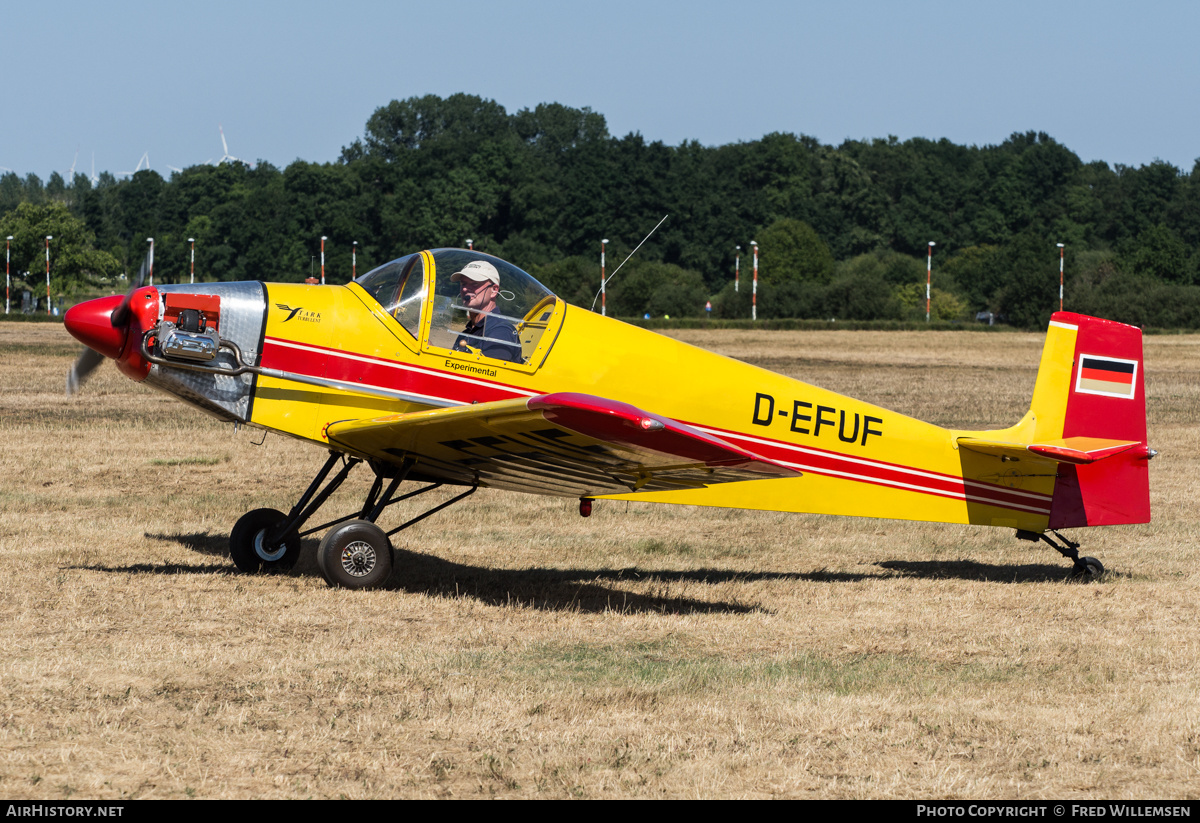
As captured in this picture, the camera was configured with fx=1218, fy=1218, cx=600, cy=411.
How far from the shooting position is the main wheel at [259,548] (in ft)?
28.8

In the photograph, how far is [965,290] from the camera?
84250 mm

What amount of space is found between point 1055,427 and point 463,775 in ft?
20.4

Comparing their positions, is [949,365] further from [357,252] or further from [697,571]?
[357,252]

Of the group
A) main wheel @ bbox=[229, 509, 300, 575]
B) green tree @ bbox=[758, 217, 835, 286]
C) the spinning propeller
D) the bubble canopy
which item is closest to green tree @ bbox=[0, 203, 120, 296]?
green tree @ bbox=[758, 217, 835, 286]

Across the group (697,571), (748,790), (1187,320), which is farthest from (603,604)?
(1187,320)

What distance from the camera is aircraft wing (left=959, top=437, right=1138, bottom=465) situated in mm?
8672

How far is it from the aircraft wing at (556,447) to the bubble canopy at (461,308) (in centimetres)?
68

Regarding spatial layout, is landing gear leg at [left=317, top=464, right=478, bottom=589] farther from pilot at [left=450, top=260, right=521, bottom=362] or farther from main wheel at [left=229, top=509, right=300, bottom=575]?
pilot at [left=450, top=260, right=521, bottom=362]

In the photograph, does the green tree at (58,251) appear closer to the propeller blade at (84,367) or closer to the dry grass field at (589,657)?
the dry grass field at (589,657)

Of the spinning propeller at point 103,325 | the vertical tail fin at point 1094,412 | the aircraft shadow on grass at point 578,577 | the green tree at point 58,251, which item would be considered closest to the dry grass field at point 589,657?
the aircraft shadow on grass at point 578,577

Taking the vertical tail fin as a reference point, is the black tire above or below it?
below

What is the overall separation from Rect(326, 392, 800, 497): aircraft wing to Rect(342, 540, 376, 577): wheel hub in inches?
25.3

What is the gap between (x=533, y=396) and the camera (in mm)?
7312
